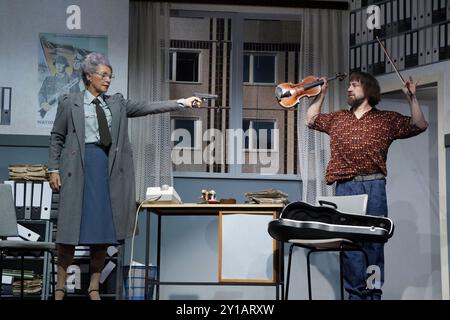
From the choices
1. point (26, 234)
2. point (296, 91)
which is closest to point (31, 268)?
point (26, 234)

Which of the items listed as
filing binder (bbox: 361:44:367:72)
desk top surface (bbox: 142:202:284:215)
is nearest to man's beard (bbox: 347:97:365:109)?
desk top surface (bbox: 142:202:284:215)

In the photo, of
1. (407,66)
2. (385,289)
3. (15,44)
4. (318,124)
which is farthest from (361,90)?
(15,44)

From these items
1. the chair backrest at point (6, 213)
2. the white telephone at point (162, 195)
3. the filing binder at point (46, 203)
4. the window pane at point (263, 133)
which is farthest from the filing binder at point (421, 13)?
the chair backrest at point (6, 213)

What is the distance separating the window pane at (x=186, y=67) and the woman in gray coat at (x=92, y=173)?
2.17 meters

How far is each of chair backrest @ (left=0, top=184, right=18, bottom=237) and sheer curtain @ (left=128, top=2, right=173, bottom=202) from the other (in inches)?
72.5

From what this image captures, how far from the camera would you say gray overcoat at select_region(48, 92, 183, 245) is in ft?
15.6

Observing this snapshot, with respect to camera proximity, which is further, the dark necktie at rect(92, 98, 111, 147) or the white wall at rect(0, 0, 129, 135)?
the white wall at rect(0, 0, 129, 135)

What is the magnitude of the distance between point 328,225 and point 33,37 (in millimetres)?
3244

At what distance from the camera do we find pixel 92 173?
4.84 m

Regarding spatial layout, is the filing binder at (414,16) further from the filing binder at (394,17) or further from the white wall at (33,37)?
the white wall at (33,37)

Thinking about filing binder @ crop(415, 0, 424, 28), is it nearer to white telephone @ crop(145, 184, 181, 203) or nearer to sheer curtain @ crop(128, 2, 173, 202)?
sheer curtain @ crop(128, 2, 173, 202)

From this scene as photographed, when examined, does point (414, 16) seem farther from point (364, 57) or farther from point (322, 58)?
point (322, 58)

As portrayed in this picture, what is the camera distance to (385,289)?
22.0 feet

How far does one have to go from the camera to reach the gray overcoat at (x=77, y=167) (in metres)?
4.77
